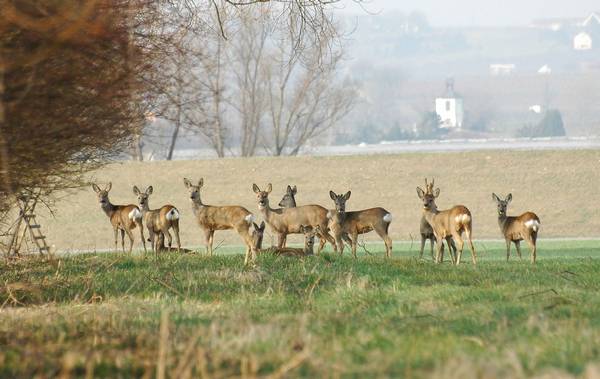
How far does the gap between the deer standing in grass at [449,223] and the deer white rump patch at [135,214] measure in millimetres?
5791

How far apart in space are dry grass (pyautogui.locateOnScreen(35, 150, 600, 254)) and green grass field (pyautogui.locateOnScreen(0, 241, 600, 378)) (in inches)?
1124

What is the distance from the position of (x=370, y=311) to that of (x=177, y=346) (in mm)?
2873

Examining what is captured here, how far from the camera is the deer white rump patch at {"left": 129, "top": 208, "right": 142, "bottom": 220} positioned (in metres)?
25.6

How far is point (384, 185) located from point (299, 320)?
43.2 metres

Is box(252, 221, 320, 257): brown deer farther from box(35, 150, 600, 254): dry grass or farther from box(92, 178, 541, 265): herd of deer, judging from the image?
box(35, 150, 600, 254): dry grass

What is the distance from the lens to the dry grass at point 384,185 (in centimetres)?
4750

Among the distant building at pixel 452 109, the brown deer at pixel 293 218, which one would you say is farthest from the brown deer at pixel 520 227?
the distant building at pixel 452 109

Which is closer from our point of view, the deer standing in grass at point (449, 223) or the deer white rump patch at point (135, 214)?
the deer standing in grass at point (449, 223)

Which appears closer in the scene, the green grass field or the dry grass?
the green grass field

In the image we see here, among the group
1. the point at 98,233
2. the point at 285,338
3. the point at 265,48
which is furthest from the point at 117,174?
the point at 285,338

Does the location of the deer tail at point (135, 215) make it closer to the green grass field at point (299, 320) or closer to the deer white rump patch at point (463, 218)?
the deer white rump patch at point (463, 218)

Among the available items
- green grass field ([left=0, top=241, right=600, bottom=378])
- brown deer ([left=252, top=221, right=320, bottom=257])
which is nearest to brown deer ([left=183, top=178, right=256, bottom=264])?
brown deer ([left=252, top=221, right=320, bottom=257])

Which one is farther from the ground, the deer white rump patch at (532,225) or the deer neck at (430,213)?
the deer neck at (430,213)

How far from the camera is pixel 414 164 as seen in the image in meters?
56.8
